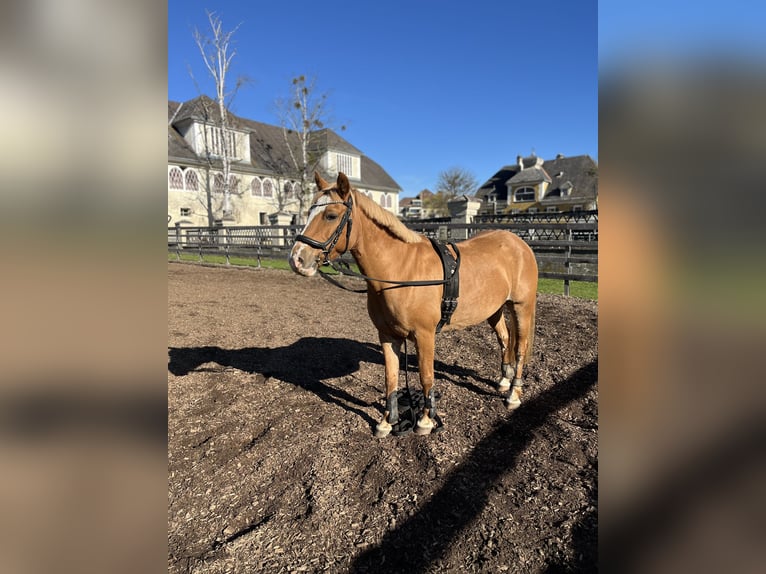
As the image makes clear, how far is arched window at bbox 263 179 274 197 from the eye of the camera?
3638 cm

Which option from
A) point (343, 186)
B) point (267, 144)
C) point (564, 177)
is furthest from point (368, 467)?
point (564, 177)

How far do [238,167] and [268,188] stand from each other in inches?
137

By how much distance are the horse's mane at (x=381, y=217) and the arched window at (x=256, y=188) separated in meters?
34.8

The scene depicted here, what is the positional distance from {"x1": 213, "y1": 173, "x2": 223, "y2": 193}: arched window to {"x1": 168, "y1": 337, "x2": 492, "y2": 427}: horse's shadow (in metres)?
29.2

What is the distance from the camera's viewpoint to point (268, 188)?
3662 centimetres

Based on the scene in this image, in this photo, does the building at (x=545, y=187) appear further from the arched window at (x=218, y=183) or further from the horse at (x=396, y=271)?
the horse at (x=396, y=271)

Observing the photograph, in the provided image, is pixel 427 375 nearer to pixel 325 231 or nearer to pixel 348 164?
pixel 325 231

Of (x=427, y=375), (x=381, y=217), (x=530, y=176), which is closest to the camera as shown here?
(x=381, y=217)

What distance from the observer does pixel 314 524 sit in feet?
8.13

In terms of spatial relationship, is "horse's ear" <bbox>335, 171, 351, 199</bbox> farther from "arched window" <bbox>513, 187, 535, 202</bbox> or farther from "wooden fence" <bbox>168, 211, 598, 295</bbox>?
"arched window" <bbox>513, 187, 535, 202</bbox>

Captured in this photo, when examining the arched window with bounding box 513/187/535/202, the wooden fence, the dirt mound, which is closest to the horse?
the dirt mound
